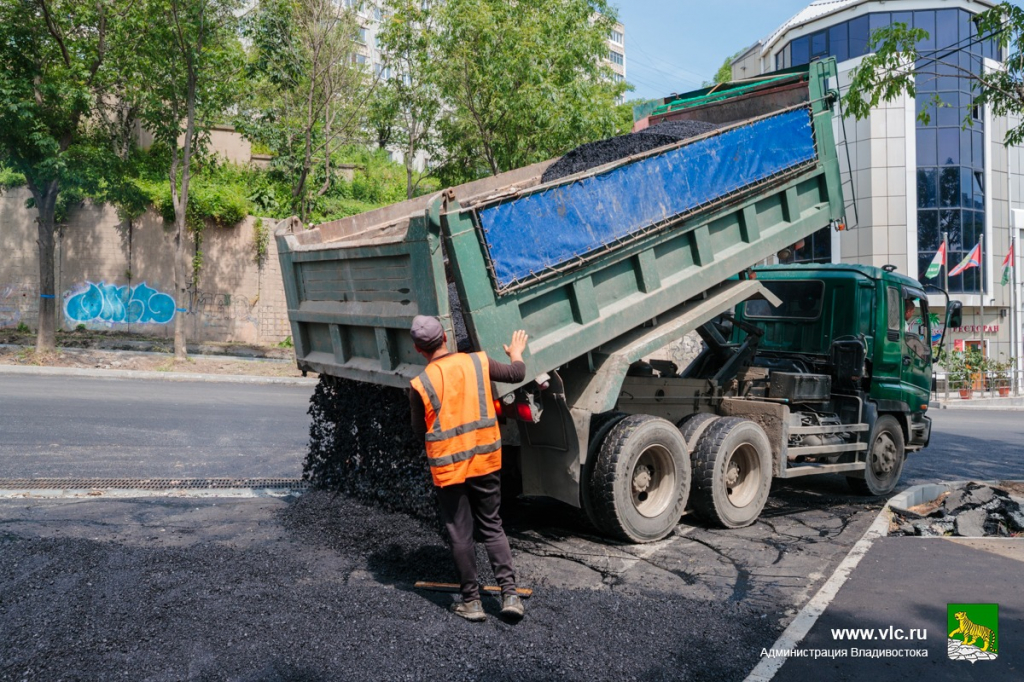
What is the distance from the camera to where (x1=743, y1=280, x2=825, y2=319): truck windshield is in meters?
8.03

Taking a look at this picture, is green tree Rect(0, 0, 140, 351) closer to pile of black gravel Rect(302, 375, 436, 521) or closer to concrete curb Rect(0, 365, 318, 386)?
concrete curb Rect(0, 365, 318, 386)

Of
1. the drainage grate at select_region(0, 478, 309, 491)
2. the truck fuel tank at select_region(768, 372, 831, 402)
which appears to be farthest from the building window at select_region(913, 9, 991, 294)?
the drainage grate at select_region(0, 478, 309, 491)

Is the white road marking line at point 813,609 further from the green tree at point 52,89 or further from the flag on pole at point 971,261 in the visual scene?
the flag on pole at point 971,261

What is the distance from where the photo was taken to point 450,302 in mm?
4770

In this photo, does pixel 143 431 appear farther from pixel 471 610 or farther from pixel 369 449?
pixel 471 610

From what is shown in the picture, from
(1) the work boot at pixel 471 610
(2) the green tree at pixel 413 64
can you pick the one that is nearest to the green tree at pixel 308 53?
(2) the green tree at pixel 413 64

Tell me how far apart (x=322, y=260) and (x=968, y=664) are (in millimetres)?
4379

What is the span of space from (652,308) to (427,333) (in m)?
2.03

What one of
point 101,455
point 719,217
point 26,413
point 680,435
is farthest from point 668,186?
point 26,413

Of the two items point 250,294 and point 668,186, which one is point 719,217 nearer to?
point 668,186

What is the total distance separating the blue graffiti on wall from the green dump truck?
16.8m

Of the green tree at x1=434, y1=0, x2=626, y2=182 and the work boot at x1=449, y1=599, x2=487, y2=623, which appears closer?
the work boot at x1=449, y1=599, x2=487, y2=623

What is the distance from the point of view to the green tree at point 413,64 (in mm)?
17938

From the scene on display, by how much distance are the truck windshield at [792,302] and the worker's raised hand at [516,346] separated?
155 inches
